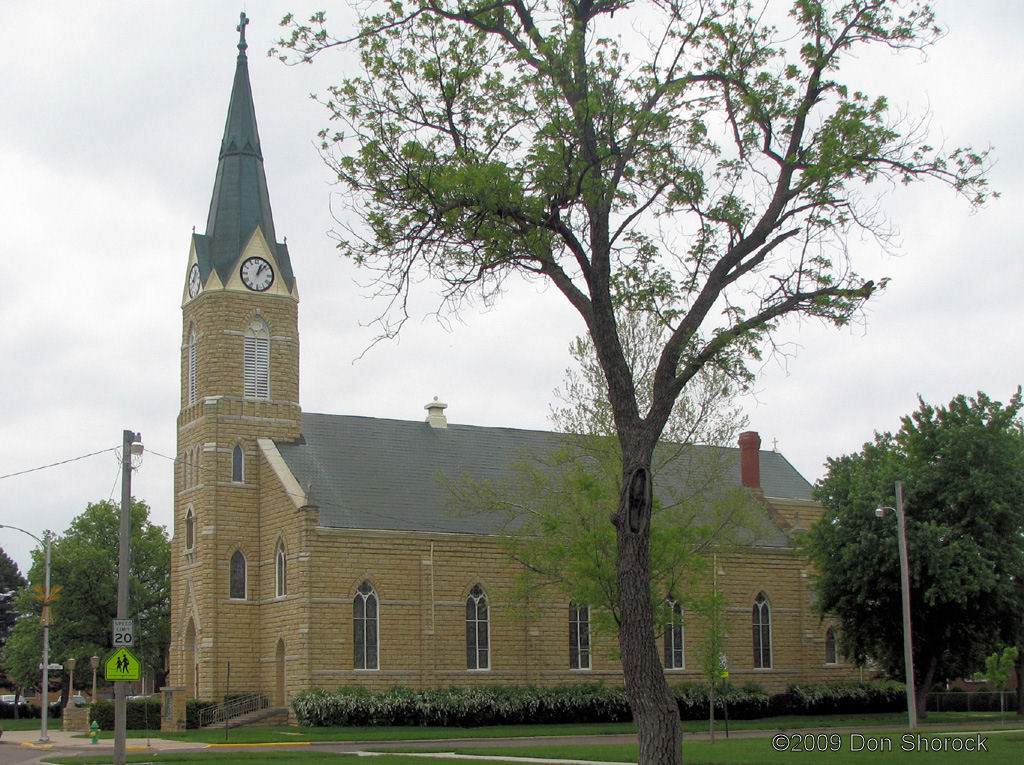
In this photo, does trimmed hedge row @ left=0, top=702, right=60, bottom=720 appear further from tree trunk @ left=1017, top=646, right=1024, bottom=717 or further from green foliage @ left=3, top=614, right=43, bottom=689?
tree trunk @ left=1017, top=646, right=1024, bottom=717

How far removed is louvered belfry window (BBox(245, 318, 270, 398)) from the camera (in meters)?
48.2

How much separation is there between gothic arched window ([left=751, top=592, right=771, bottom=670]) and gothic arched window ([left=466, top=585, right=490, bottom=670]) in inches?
471

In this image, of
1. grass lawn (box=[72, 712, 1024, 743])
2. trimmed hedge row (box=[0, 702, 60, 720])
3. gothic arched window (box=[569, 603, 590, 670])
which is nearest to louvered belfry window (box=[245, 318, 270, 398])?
grass lawn (box=[72, 712, 1024, 743])

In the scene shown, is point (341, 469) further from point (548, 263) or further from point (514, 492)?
point (548, 263)

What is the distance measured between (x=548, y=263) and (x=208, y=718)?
2994 centimetres

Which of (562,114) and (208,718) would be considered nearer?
(562,114)

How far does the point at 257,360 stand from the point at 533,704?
16630 millimetres

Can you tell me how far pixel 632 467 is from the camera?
725 inches

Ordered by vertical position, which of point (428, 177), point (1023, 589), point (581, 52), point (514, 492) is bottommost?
point (1023, 589)

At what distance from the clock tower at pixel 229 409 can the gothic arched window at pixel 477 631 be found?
24.9 feet

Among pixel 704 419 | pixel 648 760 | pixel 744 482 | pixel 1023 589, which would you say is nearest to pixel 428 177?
pixel 648 760

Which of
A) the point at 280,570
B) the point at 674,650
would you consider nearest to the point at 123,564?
the point at 280,570

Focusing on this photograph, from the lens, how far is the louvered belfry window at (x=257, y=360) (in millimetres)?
48219

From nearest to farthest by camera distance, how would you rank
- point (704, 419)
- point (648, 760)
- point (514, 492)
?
point (648, 760) → point (704, 419) → point (514, 492)
